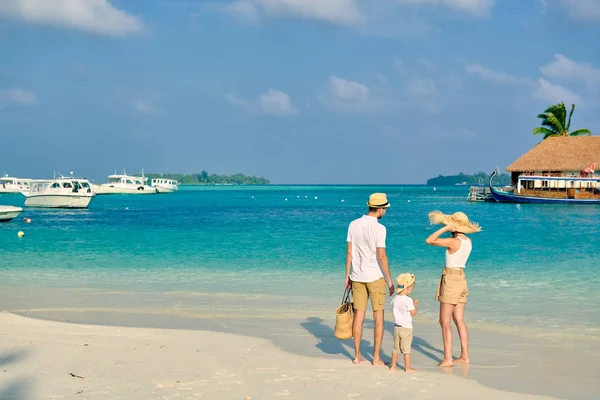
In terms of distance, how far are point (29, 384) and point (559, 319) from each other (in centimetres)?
781

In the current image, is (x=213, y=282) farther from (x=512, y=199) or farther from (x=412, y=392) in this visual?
(x=512, y=199)

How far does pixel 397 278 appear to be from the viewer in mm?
6508

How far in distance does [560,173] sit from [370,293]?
62.6 meters

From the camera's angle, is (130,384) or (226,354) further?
(226,354)

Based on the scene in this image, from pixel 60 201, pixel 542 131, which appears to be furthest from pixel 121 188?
pixel 542 131

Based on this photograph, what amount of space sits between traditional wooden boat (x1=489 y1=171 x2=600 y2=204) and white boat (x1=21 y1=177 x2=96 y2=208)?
41419 millimetres

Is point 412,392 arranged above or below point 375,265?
below

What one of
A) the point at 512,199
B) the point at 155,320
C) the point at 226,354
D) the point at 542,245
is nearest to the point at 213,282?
the point at 155,320

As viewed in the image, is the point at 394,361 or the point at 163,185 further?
the point at 163,185

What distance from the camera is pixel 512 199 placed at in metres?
64.9

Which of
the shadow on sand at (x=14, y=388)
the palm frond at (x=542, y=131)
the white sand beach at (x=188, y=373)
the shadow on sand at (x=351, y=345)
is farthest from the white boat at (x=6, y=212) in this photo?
the palm frond at (x=542, y=131)

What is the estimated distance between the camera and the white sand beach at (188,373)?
231 inches

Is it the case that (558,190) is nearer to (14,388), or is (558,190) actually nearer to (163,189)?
(14,388)

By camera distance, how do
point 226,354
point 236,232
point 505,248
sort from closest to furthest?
point 226,354
point 505,248
point 236,232
